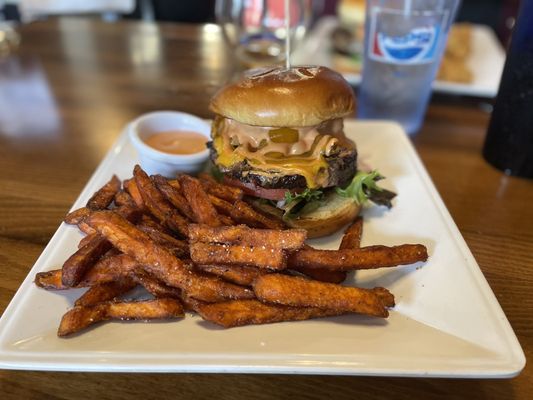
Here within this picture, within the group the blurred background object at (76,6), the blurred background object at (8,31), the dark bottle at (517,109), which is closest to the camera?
the dark bottle at (517,109)

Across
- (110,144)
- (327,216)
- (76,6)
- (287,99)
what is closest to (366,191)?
(327,216)

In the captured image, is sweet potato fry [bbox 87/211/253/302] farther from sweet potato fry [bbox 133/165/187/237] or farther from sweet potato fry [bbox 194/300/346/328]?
sweet potato fry [bbox 133/165/187/237]

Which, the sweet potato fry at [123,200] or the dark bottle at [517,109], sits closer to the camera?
the sweet potato fry at [123,200]

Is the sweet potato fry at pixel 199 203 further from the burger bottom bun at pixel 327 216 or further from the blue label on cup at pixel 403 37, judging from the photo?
the blue label on cup at pixel 403 37

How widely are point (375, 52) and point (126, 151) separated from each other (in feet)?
5.22

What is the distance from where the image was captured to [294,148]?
1807 millimetres

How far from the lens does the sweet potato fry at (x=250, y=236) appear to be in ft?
4.57

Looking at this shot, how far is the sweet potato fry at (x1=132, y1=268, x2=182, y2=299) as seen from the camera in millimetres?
1420

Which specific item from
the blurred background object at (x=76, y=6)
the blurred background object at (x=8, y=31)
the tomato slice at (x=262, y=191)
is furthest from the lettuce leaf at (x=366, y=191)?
the blurred background object at (x=76, y=6)

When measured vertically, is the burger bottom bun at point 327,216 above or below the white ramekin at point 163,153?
below

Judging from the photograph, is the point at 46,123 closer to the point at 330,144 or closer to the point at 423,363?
the point at 330,144

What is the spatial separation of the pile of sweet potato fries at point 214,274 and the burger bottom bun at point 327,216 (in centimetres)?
28

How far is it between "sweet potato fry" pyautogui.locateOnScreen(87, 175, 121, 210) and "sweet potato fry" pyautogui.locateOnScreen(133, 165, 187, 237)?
0.18 meters

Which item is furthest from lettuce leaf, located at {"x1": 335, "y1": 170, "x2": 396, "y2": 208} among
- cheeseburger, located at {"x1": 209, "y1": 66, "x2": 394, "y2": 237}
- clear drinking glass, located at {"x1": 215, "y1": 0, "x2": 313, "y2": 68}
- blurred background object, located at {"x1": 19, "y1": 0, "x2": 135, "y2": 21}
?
blurred background object, located at {"x1": 19, "y1": 0, "x2": 135, "y2": 21}
